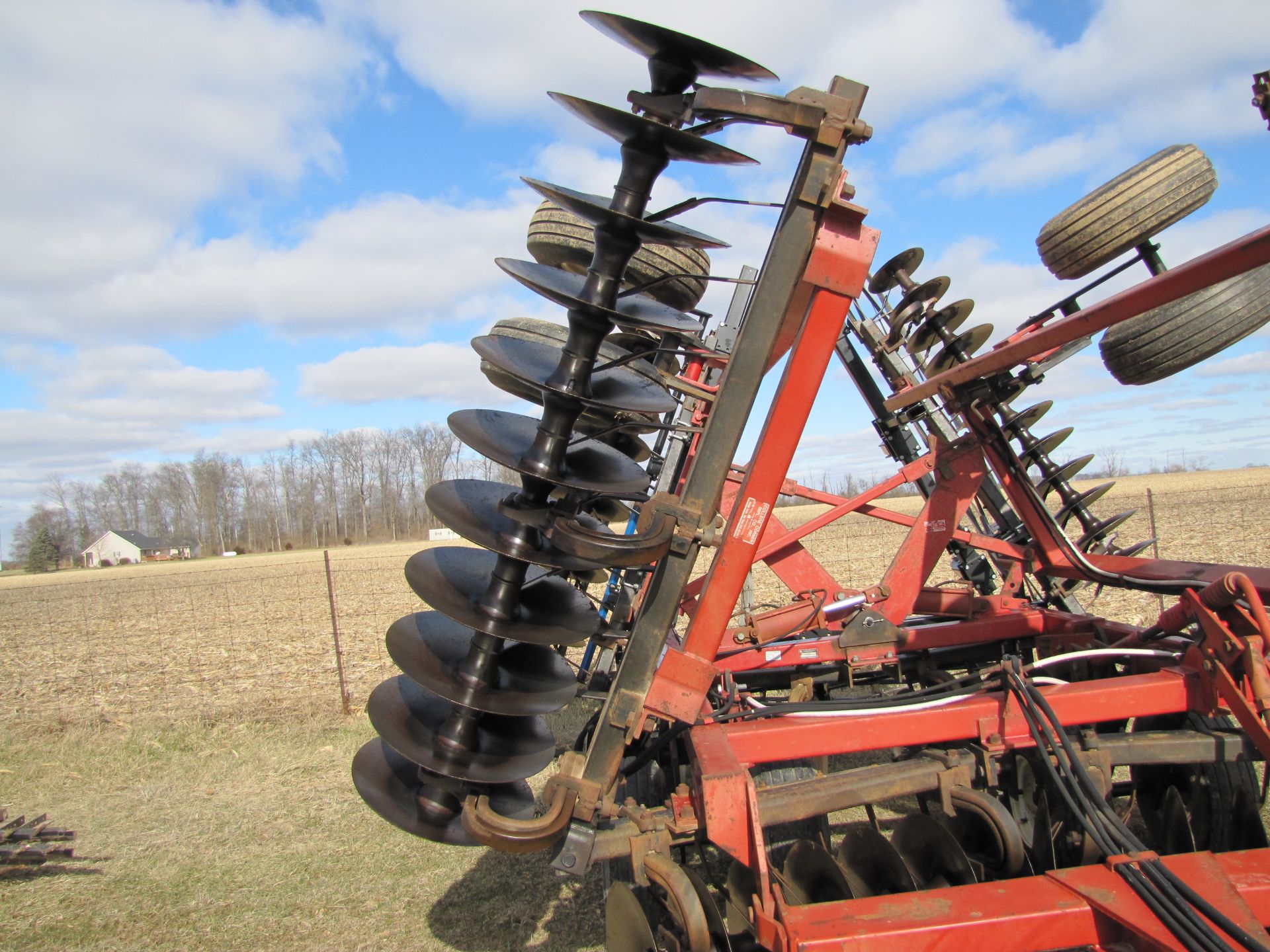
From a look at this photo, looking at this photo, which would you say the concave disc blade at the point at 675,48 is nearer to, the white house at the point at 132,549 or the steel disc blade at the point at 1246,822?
the steel disc blade at the point at 1246,822

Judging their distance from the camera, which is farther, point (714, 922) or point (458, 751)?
point (458, 751)

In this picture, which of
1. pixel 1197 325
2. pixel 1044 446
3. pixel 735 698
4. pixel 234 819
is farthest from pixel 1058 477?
pixel 234 819

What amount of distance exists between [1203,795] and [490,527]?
3185 mm

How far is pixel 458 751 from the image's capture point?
263cm

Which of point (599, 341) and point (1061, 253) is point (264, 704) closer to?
point (599, 341)

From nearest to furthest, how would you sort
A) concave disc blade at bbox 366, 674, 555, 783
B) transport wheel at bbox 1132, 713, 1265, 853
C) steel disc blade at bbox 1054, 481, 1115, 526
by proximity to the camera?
concave disc blade at bbox 366, 674, 555, 783, transport wheel at bbox 1132, 713, 1265, 853, steel disc blade at bbox 1054, 481, 1115, 526

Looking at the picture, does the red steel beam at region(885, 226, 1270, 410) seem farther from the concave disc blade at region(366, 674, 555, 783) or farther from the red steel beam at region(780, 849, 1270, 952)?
the concave disc blade at region(366, 674, 555, 783)

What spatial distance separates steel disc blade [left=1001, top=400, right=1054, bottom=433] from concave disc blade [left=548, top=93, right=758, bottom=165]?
310cm

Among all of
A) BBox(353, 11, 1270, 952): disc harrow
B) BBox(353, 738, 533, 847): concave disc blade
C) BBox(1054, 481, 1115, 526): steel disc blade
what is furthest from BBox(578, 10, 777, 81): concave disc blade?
BBox(1054, 481, 1115, 526): steel disc blade

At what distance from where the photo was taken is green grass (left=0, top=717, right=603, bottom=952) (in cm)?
391

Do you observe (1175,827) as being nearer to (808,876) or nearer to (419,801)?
(808,876)

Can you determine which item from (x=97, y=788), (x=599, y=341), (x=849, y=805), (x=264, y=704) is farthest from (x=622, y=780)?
(x=264, y=704)

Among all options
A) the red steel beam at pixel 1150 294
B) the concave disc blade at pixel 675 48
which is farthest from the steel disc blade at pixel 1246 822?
the concave disc blade at pixel 675 48

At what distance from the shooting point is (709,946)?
223 centimetres
